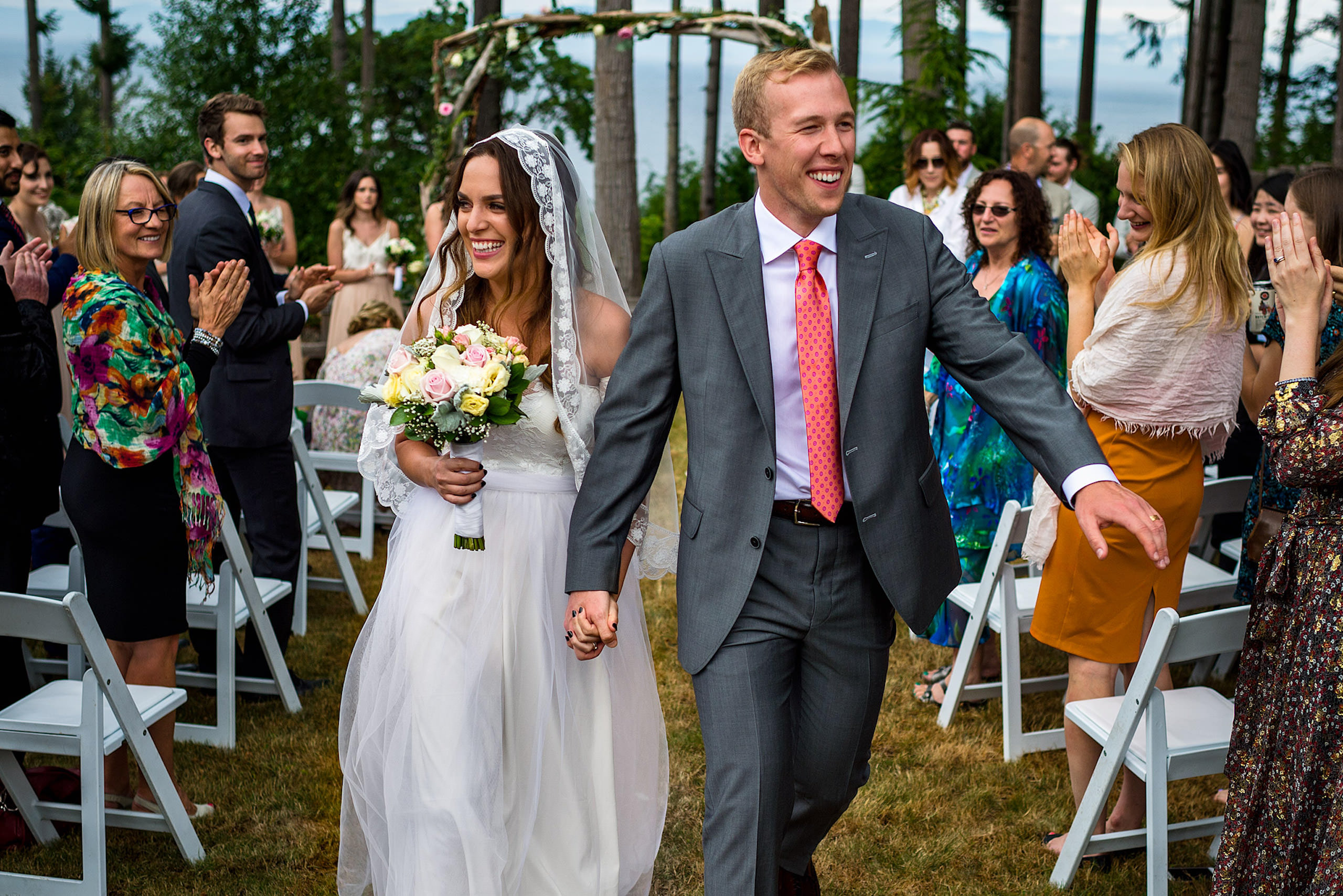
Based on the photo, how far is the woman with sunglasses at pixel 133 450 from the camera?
147 inches

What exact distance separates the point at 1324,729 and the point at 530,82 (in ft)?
77.3

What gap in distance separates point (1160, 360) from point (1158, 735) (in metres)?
1.16

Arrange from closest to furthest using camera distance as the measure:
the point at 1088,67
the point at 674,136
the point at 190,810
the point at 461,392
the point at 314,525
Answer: the point at 461,392 → the point at 190,810 → the point at 314,525 → the point at 1088,67 → the point at 674,136

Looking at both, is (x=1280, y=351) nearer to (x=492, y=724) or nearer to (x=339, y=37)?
(x=492, y=724)

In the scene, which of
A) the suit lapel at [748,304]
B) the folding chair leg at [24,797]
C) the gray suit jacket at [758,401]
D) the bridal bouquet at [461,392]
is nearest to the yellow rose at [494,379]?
the bridal bouquet at [461,392]

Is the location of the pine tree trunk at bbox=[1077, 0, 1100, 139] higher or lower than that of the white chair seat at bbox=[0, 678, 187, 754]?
higher

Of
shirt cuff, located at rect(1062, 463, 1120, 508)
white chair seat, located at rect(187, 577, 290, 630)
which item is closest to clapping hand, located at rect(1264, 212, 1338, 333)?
shirt cuff, located at rect(1062, 463, 1120, 508)

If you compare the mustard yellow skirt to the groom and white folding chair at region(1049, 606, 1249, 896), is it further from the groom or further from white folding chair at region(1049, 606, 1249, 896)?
the groom

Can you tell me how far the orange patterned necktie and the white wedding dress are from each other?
762mm

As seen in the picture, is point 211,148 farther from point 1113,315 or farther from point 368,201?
point 368,201

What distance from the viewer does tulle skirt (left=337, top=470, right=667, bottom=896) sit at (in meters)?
3.06

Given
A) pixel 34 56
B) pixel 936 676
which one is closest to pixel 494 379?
pixel 936 676

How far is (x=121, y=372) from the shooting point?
146 inches

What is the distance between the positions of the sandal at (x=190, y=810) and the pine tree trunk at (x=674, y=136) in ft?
63.9
